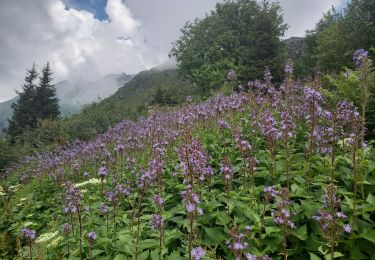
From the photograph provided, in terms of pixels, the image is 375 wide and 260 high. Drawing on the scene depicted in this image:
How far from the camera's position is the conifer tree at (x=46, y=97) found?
48781mm

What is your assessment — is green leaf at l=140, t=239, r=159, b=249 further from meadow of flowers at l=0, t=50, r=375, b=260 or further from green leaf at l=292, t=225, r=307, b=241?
green leaf at l=292, t=225, r=307, b=241

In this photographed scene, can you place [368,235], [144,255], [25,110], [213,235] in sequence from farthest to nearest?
[25,110]
[213,235]
[144,255]
[368,235]

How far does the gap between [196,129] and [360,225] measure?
18.8ft

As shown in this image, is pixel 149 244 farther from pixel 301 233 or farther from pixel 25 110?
pixel 25 110

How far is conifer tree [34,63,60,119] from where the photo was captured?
48.8 meters

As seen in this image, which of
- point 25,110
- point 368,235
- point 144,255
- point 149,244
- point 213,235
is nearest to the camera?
point 368,235

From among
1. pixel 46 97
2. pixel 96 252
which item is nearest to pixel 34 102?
pixel 46 97

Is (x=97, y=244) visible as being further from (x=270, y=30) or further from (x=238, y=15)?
(x=238, y=15)

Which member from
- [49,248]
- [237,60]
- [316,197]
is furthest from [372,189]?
[237,60]

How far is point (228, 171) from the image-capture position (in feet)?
14.3

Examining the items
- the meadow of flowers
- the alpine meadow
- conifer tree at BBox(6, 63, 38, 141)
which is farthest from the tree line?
the meadow of flowers

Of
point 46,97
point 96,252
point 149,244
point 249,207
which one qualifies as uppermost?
point 46,97

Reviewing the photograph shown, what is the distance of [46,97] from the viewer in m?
50.0

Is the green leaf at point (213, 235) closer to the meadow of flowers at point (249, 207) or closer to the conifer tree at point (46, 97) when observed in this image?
the meadow of flowers at point (249, 207)
